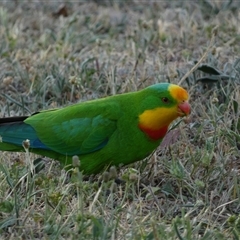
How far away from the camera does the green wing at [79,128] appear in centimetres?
390

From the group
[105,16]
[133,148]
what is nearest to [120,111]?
[133,148]

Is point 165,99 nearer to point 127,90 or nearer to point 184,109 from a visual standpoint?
point 184,109

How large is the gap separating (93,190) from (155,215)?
1.15ft

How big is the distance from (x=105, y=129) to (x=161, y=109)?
0.97ft

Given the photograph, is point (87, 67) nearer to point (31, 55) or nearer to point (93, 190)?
point (31, 55)

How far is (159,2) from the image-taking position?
7230 mm

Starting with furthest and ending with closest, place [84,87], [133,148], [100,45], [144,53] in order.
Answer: [100,45] → [144,53] → [84,87] → [133,148]

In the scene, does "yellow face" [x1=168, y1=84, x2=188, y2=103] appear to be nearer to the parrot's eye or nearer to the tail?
the parrot's eye

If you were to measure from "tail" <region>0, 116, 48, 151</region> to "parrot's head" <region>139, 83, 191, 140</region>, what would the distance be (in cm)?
57

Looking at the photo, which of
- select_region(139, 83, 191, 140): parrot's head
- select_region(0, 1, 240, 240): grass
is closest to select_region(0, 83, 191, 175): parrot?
select_region(139, 83, 191, 140): parrot's head

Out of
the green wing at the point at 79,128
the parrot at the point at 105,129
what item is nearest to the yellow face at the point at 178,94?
the parrot at the point at 105,129

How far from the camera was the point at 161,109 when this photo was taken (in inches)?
151

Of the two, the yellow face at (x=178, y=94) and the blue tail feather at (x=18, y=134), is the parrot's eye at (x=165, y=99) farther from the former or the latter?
the blue tail feather at (x=18, y=134)

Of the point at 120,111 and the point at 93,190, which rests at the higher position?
the point at 120,111
